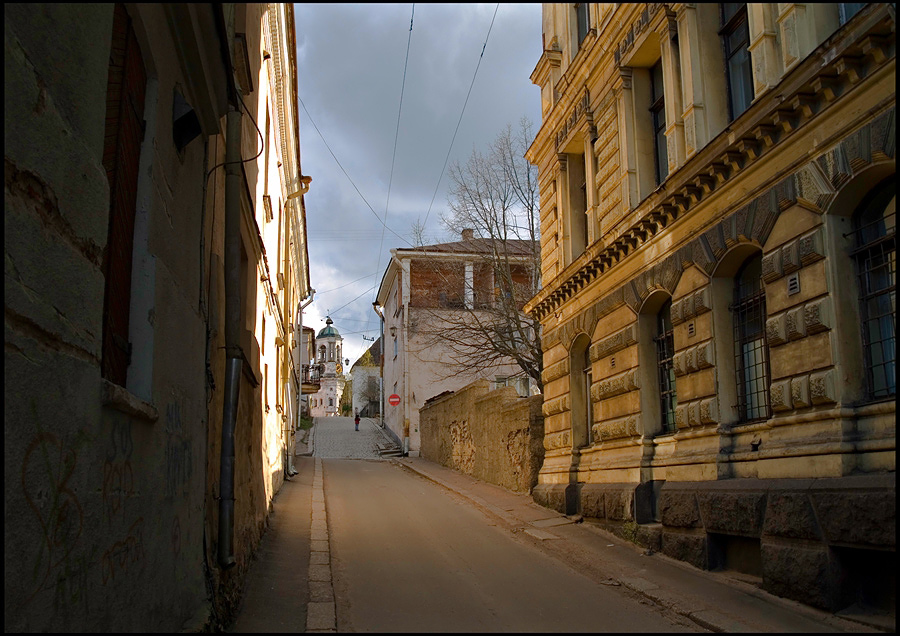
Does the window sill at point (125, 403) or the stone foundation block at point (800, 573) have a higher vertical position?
the window sill at point (125, 403)

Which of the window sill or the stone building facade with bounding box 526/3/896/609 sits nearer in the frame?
the window sill

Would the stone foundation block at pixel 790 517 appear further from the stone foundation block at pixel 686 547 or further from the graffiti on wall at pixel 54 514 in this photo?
the graffiti on wall at pixel 54 514

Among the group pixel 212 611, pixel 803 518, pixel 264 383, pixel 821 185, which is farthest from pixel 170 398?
pixel 264 383

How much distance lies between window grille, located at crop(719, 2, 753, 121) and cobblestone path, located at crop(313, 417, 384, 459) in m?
26.0

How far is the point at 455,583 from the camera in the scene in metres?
9.87

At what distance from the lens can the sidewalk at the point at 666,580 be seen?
7.67 meters

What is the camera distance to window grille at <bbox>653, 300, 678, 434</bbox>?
12.6 m

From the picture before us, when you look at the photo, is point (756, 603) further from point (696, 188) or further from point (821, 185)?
point (696, 188)

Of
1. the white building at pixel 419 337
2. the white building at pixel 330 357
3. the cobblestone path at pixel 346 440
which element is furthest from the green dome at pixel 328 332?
the white building at pixel 419 337

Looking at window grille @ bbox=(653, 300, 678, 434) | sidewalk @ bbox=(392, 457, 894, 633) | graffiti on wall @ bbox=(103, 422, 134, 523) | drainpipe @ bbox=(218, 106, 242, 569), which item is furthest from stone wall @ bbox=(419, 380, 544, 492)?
graffiti on wall @ bbox=(103, 422, 134, 523)

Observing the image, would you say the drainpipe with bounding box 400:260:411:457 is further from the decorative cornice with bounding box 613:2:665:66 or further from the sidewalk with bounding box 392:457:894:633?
the decorative cornice with bounding box 613:2:665:66

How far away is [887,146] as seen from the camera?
296 inches

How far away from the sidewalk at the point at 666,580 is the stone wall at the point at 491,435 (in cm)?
173

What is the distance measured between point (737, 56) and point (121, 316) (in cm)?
941
